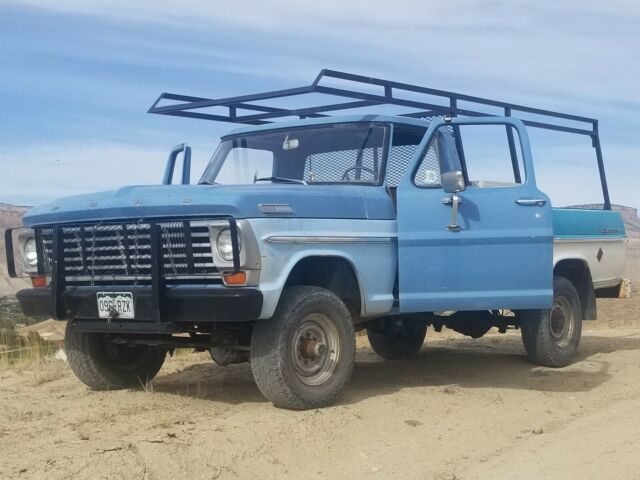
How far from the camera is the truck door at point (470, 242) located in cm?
689

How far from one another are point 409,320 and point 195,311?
3.01 meters

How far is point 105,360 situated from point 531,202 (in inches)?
142

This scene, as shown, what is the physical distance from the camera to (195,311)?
5.84 meters

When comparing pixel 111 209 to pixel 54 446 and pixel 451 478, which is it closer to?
pixel 54 446

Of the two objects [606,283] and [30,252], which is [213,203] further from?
[606,283]

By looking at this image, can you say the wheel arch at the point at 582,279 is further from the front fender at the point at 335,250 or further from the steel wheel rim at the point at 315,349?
the steel wheel rim at the point at 315,349

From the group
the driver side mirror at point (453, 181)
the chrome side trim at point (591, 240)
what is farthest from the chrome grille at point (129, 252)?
the chrome side trim at point (591, 240)

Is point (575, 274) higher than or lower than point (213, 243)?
lower

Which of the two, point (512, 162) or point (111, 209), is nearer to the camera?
point (111, 209)

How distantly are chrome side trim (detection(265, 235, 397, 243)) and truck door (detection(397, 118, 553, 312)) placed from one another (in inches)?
6.3

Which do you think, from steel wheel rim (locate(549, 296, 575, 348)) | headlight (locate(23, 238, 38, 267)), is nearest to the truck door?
steel wheel rim (locate(549, 296, 575, 348))

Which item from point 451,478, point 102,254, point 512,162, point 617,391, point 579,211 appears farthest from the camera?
point 579,211

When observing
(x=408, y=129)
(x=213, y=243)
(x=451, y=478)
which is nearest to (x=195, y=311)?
(x=213, y=243)

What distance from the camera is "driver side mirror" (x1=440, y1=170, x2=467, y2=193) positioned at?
22.5 feet
